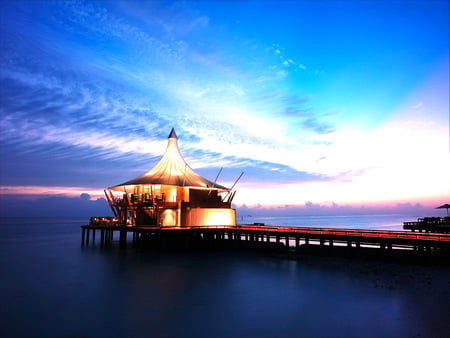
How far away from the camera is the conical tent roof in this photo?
122ft

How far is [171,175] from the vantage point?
39156mm

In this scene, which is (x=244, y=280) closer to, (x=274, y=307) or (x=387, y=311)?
(x=274, y=307)

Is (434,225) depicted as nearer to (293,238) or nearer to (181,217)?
(293,238)

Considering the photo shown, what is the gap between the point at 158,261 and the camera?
87.7ft

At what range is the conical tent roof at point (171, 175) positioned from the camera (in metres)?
37.3

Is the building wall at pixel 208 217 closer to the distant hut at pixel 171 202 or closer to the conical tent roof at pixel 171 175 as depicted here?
the distant hut at pixel 171 202

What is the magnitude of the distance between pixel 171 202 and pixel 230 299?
20729 millimetres

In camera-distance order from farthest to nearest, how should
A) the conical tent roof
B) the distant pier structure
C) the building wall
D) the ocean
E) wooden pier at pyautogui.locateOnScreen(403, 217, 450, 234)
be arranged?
the conical tent roof, the building wall, wooden pier at pyautogui.locateOnScreen(403, 217, 450, 234), the distant pier structure, the ocean

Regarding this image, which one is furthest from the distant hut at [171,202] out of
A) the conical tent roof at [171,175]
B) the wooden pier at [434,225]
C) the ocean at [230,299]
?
the wooden pier at [434,225]

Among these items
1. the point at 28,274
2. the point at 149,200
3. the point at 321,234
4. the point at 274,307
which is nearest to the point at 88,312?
the point at 274,307

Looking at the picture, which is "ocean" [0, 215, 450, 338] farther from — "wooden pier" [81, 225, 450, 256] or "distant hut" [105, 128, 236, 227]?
"distant hut" [105, 128, 236, 227]

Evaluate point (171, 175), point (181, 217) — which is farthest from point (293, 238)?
point (171, 175)

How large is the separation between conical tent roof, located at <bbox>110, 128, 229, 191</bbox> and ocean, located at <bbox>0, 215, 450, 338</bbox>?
13.1 m

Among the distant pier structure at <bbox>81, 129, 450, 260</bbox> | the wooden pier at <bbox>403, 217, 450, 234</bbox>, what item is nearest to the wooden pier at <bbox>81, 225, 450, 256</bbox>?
the distant pier structure at <bbox>81, 129, 450, 260</bbox>
